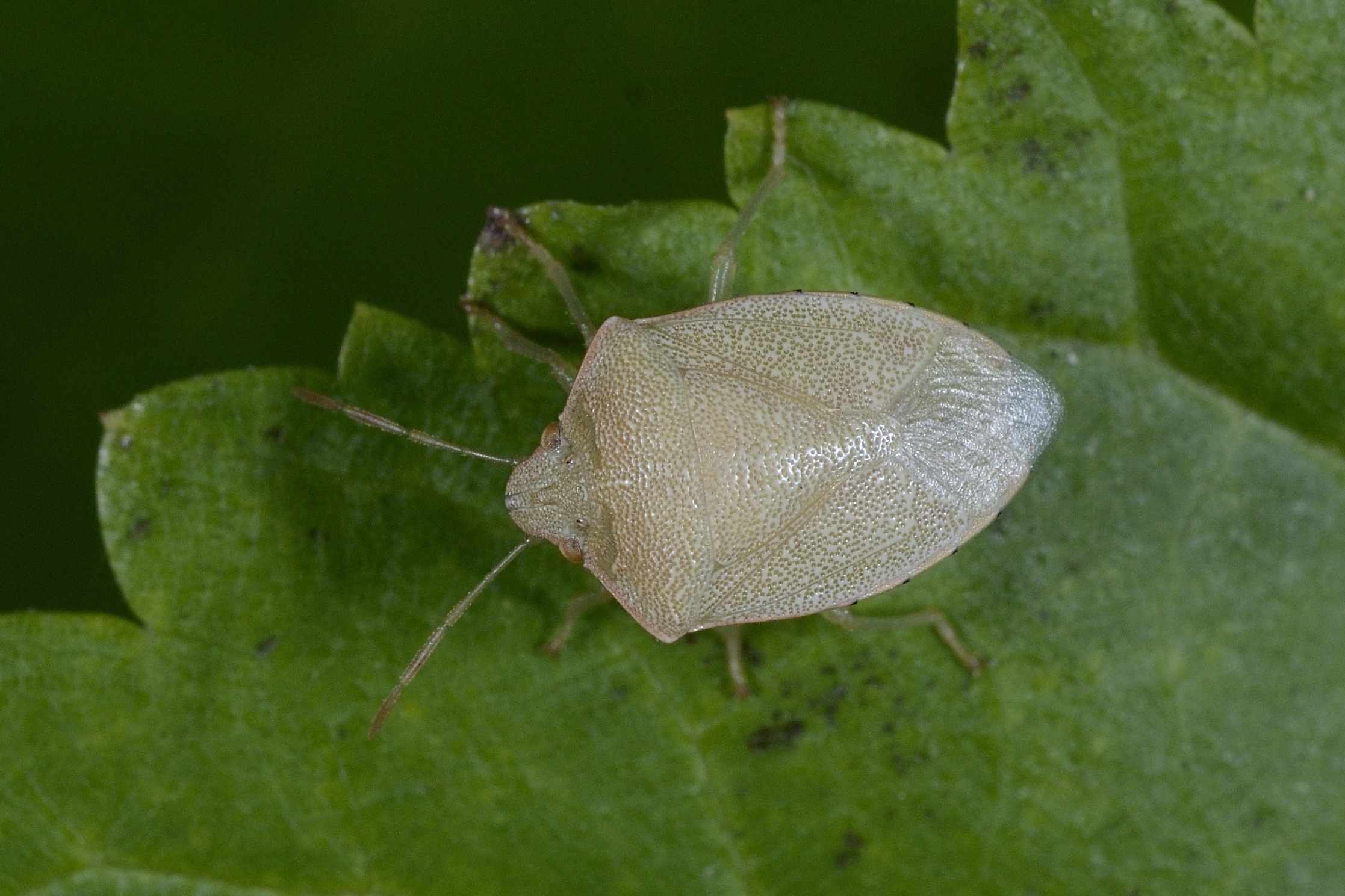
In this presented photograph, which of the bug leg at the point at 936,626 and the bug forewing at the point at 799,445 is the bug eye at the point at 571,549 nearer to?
the bug forewing at the point at 799,445

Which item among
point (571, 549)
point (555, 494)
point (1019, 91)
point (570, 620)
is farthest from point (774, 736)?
point (1019, 91)

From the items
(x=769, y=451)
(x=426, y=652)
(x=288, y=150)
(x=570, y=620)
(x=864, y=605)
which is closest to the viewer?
(x=769, y=451)

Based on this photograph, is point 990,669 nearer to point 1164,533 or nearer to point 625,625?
point 1164,533

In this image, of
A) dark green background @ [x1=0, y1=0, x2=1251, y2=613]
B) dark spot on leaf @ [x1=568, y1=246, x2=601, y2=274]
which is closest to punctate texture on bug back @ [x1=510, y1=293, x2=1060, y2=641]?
dark spot on leaf @ [x1=568, y1=246, x2=601, y2=274]

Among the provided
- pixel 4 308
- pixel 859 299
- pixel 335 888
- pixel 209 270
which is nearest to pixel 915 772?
pixel 859 299

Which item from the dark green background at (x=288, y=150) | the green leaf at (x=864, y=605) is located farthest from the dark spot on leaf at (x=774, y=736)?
the dark green background at (x=288, y=150)

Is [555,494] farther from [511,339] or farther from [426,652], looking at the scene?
[426,652]

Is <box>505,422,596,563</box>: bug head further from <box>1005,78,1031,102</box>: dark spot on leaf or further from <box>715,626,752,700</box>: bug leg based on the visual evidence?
<box>1005,78,1031,102</box>: dark spot on leaf
